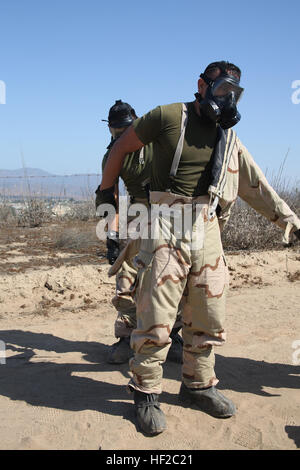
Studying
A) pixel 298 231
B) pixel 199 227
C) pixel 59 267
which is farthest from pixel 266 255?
pixel 199 227

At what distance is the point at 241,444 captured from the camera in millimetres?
2635

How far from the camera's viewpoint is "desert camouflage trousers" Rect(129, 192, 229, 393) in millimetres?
2588

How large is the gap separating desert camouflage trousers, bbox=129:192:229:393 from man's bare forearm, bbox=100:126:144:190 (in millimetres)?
290

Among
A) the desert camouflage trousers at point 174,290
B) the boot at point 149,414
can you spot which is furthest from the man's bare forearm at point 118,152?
the boot at point 149,414

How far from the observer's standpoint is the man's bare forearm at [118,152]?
2645 mm

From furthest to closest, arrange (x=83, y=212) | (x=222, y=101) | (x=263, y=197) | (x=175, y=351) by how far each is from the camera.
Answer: (x=83, y=212), (x=175, y=351), (x=263, y=197), (x=222, y=101)

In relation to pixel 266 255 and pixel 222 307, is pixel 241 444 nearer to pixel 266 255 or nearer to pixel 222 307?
pixel 222 307

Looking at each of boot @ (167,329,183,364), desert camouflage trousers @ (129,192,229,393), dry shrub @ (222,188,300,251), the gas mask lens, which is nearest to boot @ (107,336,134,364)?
boot @ (167,329,183,364)

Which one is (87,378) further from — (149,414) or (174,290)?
(174,290)

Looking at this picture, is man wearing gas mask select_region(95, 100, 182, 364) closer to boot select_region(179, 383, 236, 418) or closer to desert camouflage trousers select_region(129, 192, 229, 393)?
boot select_region(179, 383, 236, 418)

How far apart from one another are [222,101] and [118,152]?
66cm

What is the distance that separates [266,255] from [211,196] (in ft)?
16.9

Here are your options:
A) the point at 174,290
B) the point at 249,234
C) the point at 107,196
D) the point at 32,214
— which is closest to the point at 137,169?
the point at 107,196

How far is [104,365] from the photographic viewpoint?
385 cm
